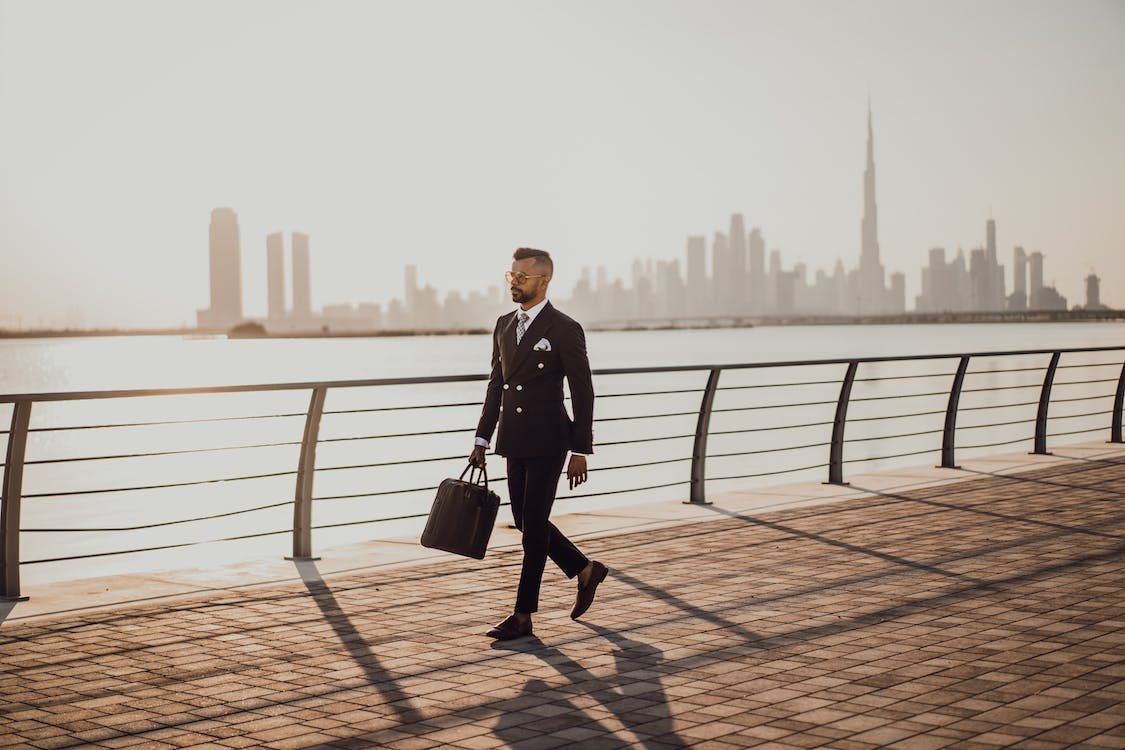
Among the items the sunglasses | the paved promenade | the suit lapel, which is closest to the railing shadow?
the paved promenade

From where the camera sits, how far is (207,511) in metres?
34.1

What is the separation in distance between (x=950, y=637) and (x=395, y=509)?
26.9 m

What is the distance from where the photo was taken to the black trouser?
22.6 feet

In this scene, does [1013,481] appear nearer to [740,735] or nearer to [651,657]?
[651,657]

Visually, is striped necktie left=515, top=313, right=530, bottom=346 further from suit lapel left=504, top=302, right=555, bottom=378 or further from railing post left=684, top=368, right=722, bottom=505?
railing post left=684, top=368, right=722, bottom=505

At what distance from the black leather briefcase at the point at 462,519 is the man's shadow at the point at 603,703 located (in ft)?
2.05

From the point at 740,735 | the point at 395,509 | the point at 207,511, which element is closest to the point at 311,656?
the point at 740,735

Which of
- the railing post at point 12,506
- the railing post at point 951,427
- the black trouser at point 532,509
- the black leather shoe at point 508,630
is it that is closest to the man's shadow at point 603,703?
the black leather shoe at point 508,630

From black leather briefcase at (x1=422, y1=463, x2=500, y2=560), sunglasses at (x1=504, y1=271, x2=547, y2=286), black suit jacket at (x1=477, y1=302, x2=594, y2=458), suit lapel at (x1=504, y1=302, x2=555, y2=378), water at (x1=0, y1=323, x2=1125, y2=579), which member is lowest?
water at (x1=0, y1=323, x2=1125, y2=579)

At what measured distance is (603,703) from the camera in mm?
5500

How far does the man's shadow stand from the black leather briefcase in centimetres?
62

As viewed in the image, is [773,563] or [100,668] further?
[773,563]

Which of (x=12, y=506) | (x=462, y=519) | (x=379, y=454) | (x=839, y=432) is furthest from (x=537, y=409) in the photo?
(x=379, y=454)

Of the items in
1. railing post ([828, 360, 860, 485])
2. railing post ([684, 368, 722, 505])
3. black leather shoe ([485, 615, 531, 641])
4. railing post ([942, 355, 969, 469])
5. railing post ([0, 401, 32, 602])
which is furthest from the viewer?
railing post ([942, 355, 969, 469])
